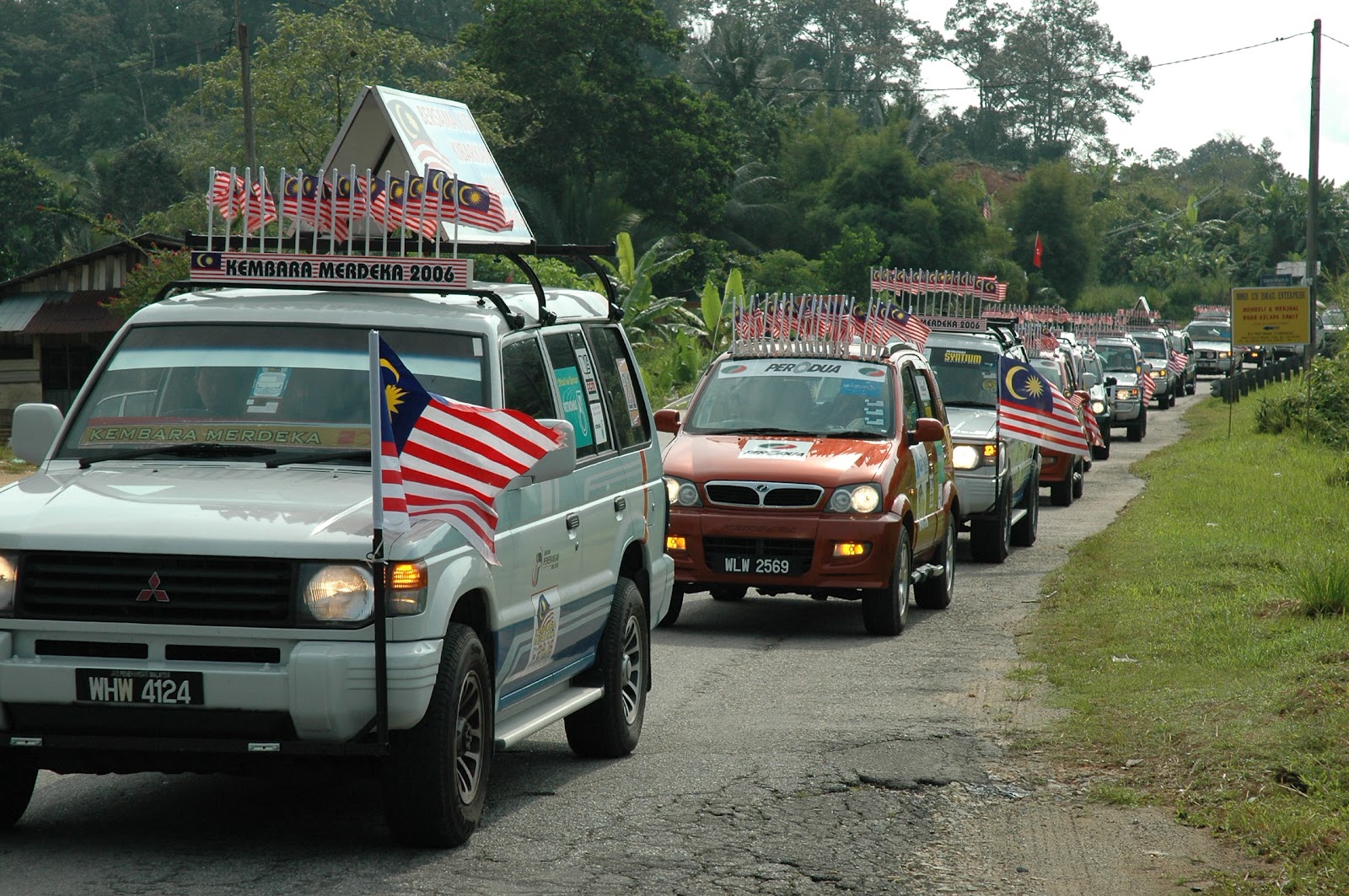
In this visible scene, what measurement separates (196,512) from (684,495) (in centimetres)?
647

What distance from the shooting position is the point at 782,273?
4950 cm

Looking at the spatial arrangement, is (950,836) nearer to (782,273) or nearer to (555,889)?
(555,889)

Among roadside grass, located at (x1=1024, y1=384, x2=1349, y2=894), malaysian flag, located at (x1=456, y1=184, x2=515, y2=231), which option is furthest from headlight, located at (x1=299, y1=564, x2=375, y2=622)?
malaysian flag, located at (x1=456, y1=184, x2=515, y2=231)

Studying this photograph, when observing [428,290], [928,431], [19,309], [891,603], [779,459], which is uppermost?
[428,290]

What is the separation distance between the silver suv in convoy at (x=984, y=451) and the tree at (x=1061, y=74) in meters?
104

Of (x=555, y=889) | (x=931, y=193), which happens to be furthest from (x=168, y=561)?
(x=931, y=193)

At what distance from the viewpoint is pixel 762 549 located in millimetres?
11617

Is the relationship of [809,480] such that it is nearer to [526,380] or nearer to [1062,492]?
[526,380]

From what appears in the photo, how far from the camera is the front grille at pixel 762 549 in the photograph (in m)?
11.6

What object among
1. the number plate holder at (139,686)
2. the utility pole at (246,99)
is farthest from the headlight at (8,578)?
the utility pole at (246,99)

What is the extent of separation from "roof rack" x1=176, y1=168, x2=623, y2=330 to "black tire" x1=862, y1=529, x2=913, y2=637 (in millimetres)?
3976

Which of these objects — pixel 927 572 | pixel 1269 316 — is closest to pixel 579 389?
pixel 927 572

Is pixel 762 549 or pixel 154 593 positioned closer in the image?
pixel 154 593

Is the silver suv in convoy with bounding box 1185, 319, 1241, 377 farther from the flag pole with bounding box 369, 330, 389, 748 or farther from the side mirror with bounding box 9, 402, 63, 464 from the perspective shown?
the flag pole with bounding box 369, 330, 389, 748
